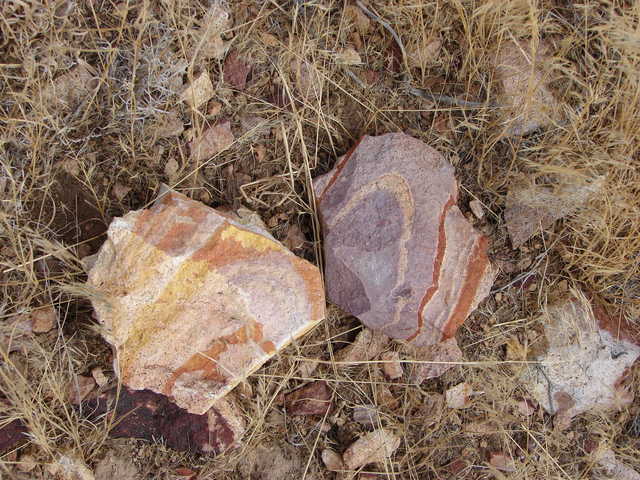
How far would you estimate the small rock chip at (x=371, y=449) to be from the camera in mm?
1918

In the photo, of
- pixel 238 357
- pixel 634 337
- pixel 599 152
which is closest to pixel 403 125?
pixel 599 152

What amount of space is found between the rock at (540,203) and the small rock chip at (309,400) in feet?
2.67

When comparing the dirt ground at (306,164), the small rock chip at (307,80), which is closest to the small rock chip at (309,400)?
the dirt ground at (306,164)

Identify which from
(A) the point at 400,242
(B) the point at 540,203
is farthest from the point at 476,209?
(A) the point at 400,242

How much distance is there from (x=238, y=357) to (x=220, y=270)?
0.26 metres

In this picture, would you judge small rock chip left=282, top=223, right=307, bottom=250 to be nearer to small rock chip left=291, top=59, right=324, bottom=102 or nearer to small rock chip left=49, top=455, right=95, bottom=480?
small rock chip left=291, top=59, right=324, bottom=102

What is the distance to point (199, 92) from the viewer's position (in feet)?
6.31

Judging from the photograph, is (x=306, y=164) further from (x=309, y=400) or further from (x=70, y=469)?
(x=70, y=469)

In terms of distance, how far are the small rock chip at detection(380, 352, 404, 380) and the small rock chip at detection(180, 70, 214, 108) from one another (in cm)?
101

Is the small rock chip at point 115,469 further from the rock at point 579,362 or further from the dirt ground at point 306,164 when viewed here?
the rock at point 579,362

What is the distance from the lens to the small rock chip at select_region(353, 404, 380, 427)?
77.1 inches

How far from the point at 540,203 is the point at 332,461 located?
1071 millimetres

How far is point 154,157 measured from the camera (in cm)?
191

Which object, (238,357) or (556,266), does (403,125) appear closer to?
(556,266)
